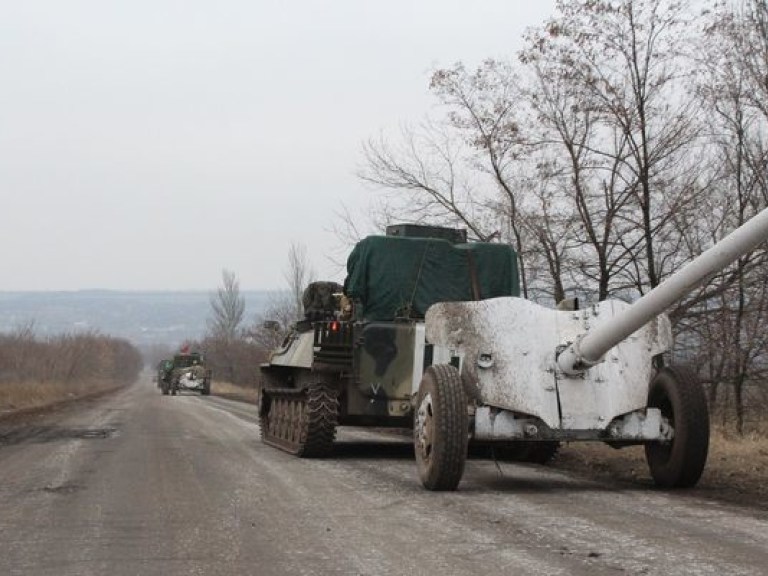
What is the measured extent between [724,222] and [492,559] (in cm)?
1341

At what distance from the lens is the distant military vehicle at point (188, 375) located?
5325cm

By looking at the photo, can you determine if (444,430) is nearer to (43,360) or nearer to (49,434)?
(49,434)

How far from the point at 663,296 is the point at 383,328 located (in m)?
4.34

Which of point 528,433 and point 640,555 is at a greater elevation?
point 528,433

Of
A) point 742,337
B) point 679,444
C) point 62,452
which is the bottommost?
point 62,452

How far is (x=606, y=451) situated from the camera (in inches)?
482

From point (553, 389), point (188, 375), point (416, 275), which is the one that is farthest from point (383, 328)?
point (188, 375)

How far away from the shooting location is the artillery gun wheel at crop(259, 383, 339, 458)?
11648mm

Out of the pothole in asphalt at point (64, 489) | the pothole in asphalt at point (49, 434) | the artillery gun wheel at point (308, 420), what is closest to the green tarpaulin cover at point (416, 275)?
the artillery gun wheel at point (308, 420)

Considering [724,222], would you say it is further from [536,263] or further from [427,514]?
[427,514]

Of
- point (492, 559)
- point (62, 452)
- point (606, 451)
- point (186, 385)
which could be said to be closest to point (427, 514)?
point (492, 559)

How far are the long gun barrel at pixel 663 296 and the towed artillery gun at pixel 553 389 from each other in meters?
0.02

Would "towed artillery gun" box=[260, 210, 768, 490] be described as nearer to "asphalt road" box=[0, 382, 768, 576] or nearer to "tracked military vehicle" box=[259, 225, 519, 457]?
"asphalt road" box=[0, 382, 768, 576]

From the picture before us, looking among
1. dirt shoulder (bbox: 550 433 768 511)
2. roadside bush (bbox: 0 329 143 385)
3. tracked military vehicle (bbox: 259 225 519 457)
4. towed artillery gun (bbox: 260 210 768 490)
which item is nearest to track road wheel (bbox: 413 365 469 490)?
towed artillery gun (bbox: 260 210 768 490)
